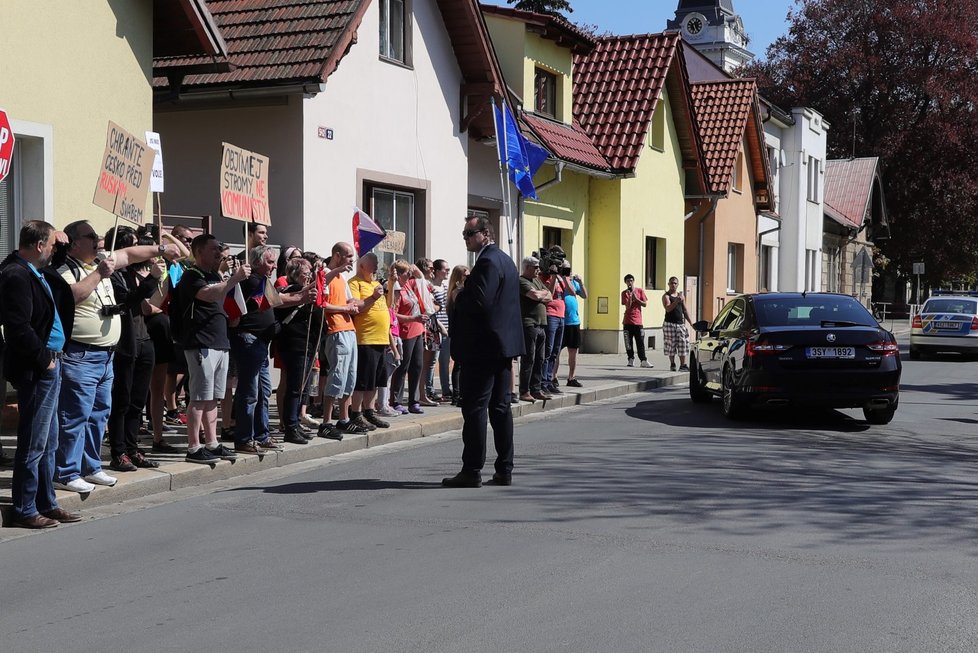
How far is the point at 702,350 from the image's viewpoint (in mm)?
15539

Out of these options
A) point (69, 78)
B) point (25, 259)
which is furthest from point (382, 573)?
point (69, 78)

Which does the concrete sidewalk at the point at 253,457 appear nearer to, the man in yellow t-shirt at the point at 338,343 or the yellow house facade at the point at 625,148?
the man in yellow t-shirt at the point at 338,343

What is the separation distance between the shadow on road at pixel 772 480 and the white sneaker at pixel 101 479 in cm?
285

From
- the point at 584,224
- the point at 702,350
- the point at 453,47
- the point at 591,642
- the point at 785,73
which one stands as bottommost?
the point at 591,642

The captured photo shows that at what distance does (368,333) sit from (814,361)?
15.5 feet

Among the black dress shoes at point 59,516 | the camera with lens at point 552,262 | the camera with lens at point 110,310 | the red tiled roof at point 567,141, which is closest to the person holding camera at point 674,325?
the red tiled roof at point 567,141

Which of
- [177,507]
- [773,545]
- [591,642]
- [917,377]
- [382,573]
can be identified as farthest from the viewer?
[917,377]

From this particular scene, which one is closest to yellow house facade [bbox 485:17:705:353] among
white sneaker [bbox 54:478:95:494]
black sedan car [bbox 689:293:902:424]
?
black sedan car [bbox 689:293:902:424]

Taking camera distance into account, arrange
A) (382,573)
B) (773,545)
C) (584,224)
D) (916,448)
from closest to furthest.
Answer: (382,573)
(773,545)
(916,448)
(584,224)

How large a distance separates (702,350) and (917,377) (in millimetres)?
8263

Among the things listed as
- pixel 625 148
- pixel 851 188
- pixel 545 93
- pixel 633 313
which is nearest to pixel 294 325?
pixel 633 313

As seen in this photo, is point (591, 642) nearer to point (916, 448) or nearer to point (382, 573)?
point (382, 573)

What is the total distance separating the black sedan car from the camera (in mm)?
12695

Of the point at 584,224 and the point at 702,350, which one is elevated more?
the point at 584,224
